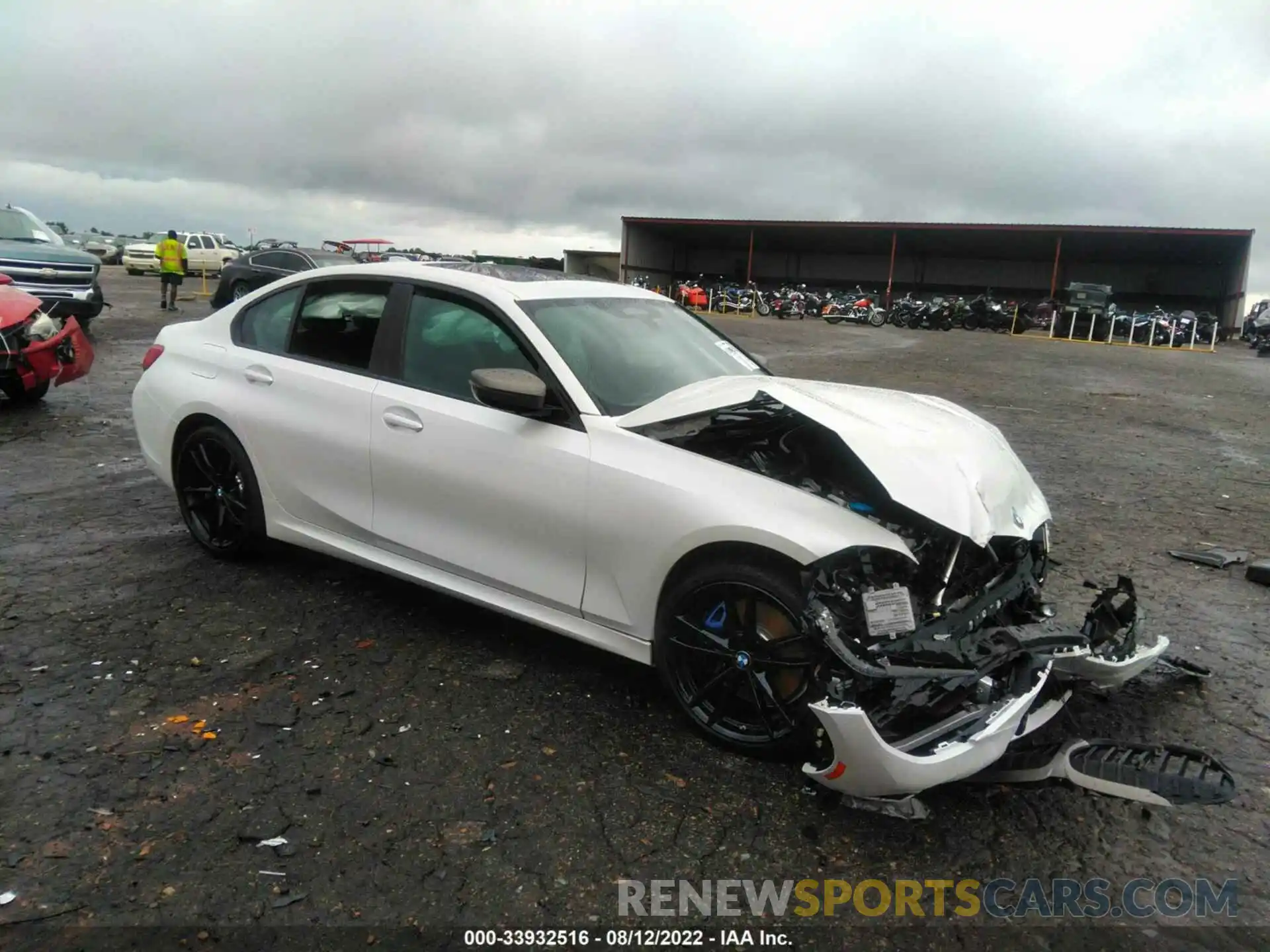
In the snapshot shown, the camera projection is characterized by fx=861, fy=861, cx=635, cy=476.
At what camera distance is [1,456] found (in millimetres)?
6566

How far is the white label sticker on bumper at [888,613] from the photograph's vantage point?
2.65m

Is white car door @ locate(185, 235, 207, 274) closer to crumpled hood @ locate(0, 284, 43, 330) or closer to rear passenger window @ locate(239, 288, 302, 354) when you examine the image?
crumpled hood @ locate(0, 284, 43, 330)

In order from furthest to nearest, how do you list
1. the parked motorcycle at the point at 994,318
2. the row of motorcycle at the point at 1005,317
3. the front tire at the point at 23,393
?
the parked motorcycle at the point at 994,318 < the row of motorcycle at the point at 1005,317 < the front tire at the point at 23,393

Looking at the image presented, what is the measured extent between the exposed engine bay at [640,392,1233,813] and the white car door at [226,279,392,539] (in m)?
1.46

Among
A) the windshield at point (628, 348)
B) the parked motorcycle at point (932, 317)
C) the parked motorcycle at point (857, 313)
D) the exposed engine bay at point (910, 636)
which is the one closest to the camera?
the exposed engine bay at point (910, 636)

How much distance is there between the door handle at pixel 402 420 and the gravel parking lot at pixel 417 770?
36.6 inches

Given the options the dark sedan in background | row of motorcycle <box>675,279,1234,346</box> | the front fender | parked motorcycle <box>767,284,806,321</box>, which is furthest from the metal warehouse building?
the front fender

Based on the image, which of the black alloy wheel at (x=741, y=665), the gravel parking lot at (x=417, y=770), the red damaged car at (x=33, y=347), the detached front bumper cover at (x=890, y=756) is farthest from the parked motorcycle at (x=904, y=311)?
the detached front bumper cover at (x=890, y=756)

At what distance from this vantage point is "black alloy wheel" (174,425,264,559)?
4.23m

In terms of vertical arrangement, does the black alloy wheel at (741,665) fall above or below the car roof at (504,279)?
below

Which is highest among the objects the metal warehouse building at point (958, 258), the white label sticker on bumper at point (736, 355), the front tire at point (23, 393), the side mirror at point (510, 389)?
the metal warehouse building at point (958, 258)

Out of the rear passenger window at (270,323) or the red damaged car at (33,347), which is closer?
the rear passenger window at (270,323)

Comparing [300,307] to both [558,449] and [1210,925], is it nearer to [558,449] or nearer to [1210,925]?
[558,449]

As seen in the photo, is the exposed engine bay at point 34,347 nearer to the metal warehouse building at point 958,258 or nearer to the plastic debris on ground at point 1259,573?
the plastic debris on ground at point 1259,573
